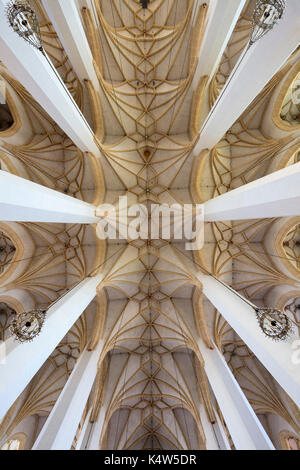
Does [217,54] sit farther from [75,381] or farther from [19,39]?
[75,381]

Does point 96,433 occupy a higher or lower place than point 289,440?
lower

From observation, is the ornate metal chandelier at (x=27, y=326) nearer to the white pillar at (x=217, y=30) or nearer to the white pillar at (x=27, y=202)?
the white pillar at (x=27, y=202)

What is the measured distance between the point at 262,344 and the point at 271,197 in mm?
3326

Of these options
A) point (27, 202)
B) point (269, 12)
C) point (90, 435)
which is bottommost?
point (90, 435)

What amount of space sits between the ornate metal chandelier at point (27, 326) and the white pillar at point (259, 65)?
277 inches

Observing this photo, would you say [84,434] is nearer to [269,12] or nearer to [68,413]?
[68,413]

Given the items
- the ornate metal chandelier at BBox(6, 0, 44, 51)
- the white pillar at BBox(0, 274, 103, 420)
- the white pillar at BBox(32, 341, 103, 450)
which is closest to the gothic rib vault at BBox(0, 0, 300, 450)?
the white pillar at BBox(32, 341, 103, 450)

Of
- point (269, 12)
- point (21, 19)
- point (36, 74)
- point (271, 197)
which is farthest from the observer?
point (36, 74)

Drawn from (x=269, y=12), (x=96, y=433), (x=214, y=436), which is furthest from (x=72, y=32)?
(x=214, y=436)

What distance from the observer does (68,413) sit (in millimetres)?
6727

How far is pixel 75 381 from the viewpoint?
7836 millimetres

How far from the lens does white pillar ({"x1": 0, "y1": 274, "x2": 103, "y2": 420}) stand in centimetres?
463

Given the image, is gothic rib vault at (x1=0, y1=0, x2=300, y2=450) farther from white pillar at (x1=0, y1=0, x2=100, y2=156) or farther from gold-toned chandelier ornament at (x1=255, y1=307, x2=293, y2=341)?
gold-toned chandelier ornament at (x1=255, y1=307, x2=293, y2=341)
